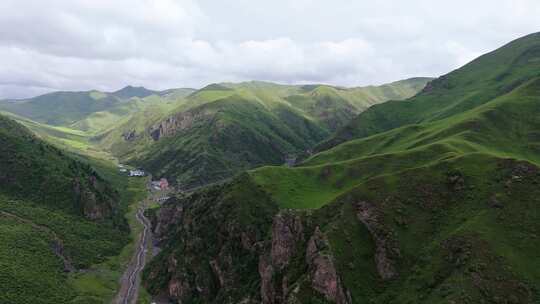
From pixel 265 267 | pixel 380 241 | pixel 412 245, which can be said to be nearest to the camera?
pixel 412 245

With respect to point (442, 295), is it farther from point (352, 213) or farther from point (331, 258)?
point (352, 213)

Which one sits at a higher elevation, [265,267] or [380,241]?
[380,241]

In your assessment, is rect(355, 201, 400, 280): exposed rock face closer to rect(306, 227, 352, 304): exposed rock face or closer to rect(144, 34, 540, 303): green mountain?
rect(144, 34, 540, 303): green mountain

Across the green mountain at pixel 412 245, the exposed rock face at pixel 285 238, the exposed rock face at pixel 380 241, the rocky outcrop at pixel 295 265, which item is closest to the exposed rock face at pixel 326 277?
the rocky outcrop at pixel 295 265

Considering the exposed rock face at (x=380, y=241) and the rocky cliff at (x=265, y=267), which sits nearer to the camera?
the rocky cliff at (x=265, y=267)

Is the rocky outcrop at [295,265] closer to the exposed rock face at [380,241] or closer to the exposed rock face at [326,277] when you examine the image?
the exposed rock face at [326,277]

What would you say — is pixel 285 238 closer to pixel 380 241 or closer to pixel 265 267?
→ pixel 265 267

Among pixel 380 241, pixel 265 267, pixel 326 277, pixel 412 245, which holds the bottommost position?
pixel 265 267

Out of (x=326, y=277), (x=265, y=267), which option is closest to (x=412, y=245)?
(x=326, y=277)
